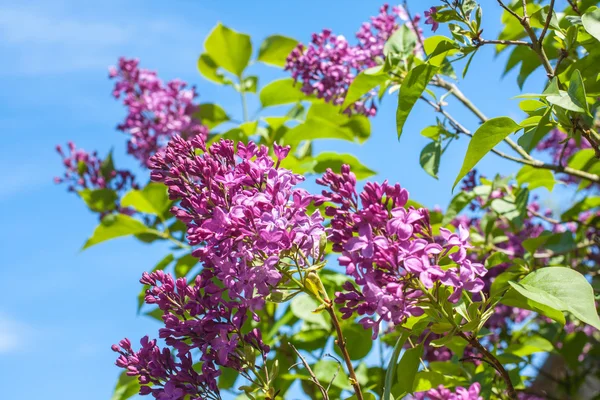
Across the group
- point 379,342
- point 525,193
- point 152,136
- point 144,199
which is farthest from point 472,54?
point 152,136

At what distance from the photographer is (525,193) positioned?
7.55 ft

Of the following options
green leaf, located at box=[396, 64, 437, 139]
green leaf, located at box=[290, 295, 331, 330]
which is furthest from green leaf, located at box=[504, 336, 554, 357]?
green leaf, located at box=[396, 64, 437, 139]

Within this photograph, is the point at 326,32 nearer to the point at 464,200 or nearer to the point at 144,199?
the point at 464,200

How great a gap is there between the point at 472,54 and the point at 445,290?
70 centimetres

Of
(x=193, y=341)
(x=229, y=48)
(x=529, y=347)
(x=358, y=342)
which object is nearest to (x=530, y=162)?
(x=529, y=347)

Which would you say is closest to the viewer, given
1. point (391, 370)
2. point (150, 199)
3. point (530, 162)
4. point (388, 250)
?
point (388, 250)

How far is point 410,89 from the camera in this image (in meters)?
1.61

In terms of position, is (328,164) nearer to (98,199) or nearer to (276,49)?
(276,49)

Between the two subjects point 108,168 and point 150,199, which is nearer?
point 150,199

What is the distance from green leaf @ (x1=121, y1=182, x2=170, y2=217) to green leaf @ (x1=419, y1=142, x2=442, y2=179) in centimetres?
133

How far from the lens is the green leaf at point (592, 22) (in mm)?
1293

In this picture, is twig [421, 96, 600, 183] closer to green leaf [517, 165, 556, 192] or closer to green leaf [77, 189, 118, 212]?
green leaf [517, 165, 556, 192]

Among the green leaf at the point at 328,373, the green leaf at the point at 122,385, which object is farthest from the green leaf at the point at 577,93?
the green leaf at the point at 122,385

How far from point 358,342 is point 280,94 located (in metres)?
1.36
